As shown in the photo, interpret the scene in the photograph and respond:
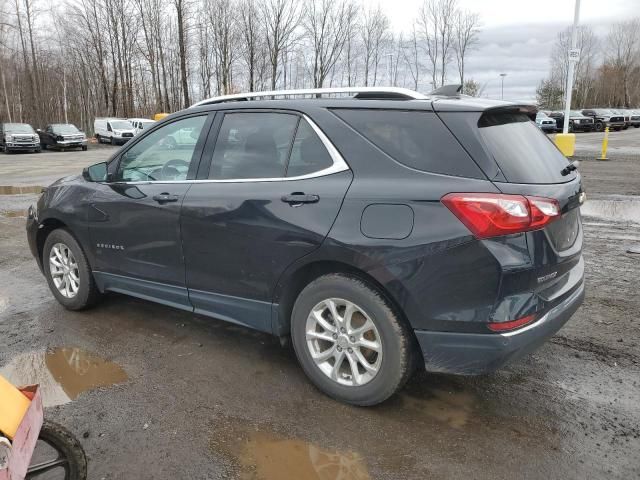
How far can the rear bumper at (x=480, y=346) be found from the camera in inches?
103

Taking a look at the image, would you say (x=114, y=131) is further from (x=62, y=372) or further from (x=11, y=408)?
(x=11, y=408)

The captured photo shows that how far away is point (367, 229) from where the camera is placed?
2.80m

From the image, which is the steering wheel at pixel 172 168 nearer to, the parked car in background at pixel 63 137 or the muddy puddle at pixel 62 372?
the muddy puddle at pixel 62 372

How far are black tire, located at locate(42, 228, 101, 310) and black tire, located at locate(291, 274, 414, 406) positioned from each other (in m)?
2.23

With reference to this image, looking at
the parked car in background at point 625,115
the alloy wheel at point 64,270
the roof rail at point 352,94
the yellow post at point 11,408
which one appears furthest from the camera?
the parked car in background at point 625,115

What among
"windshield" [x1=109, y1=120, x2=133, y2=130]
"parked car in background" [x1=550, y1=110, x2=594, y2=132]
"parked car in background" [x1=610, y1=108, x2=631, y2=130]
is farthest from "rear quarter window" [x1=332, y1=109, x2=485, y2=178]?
"parked car in background" [x1=610, y1=108, x2=631, y2=130]

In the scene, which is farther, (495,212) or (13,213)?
(13,213)

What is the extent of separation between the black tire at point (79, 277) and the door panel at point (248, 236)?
1296 mm

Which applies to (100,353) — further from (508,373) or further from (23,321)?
(508,373)

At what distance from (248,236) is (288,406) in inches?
41.9

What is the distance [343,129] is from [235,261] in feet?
3.58

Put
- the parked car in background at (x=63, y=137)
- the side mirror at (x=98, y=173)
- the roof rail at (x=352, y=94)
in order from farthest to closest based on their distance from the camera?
the parked car in background at (x=63, y=137)
the side mirror at (x=98, y=173)
the roof rail at (x=352, y=94)

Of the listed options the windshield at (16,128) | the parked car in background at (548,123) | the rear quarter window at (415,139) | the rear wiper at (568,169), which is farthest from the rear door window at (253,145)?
the parked car in background at (548,123)

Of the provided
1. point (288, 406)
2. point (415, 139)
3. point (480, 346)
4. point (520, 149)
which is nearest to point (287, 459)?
point (288, 406)
